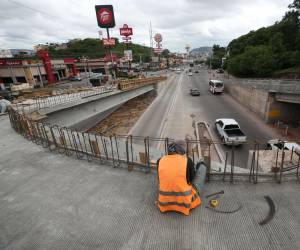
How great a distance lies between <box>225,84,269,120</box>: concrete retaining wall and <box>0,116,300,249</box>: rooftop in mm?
20256

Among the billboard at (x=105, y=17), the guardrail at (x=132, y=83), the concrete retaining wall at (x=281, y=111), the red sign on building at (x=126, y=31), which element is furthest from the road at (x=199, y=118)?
Answer: the red sign on building at (x=126, y=31)

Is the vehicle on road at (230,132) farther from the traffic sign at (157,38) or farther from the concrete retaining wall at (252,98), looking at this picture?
the traffic sign at (157,38)

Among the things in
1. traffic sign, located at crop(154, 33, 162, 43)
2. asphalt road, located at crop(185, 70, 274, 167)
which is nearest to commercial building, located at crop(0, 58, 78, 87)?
→ asphalt road, located at crop(185, 70, 274, 167)

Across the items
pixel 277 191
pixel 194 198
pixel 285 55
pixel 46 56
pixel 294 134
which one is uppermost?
pixel 46 56

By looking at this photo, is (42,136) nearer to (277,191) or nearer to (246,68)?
(277,191)

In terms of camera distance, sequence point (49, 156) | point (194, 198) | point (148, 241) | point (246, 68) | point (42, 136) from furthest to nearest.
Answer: point (246, 68) < point (42, 136) < point (49, 156) < point (194, 198) < point (148, 241)

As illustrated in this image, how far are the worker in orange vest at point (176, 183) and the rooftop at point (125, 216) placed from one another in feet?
0.98

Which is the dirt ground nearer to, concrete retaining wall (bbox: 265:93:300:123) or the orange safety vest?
concrete retaining wall (bbox: 265:93:300:123)

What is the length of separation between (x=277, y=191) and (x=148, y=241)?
144 inches

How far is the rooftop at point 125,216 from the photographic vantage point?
3.60m

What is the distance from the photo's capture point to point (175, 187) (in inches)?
146

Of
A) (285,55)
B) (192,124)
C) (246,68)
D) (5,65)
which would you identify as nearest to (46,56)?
(5,65)

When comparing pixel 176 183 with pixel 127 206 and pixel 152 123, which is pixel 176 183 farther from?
pixel 152 123

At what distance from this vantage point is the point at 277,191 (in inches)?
185
